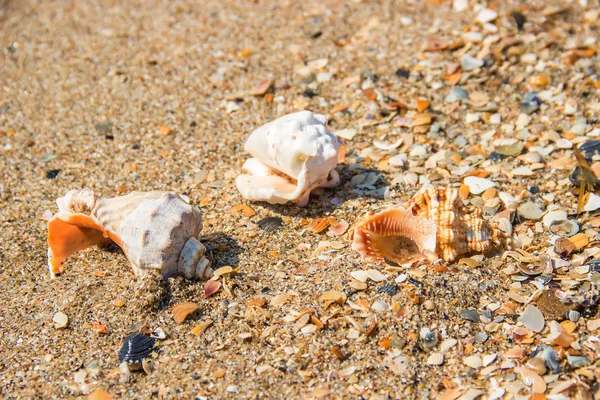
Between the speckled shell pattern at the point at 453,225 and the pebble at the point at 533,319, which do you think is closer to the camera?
the pebble at the point at 533,319

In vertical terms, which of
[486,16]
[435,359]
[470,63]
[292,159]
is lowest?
[435,359]

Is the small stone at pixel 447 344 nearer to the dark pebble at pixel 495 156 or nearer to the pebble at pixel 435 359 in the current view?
the pebble at pixel 435 359

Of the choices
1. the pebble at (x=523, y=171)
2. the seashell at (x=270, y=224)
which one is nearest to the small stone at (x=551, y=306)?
the pebble at (x=523, y=171)

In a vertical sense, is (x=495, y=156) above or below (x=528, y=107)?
below

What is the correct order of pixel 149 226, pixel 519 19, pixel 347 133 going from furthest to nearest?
pixel 519 19 < pixel 347 133 < pixel 149 226

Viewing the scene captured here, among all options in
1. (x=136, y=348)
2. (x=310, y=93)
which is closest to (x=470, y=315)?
(x=136, y=348)

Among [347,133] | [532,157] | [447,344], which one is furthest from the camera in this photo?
[347,133]

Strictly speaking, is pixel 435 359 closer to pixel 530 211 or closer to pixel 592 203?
pixel 530 211
